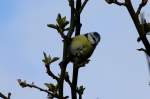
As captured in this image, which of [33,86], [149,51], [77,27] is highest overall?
[77,27]

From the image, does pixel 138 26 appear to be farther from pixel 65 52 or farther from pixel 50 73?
pixel 50 73

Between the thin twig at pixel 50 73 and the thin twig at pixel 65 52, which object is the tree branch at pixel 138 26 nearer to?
the thin twig at pixel 65 52

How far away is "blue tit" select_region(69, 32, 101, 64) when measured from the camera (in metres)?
2.24

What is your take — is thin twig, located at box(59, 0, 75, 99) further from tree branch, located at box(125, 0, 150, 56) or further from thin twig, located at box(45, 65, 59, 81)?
tree branch, located at box(125, 0, 150, 56)

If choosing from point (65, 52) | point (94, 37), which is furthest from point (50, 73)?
point (94, 37)


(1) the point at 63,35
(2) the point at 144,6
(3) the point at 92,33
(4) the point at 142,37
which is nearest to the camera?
(4) the point at 142,37

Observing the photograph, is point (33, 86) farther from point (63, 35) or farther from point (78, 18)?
point (78, 18)

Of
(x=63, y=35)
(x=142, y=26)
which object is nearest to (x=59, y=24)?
(x=63, y=35)

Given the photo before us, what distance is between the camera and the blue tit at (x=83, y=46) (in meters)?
2.24

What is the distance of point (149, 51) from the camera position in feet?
6.35

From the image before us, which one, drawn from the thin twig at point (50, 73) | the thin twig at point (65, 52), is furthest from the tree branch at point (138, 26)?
the thin twig at point (50, 73)

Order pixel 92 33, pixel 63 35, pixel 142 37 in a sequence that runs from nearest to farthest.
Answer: pixel 142 37, pixel 63 35, pixel 92 33

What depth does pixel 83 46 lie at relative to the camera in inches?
98.5

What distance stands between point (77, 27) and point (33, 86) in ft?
1.53
